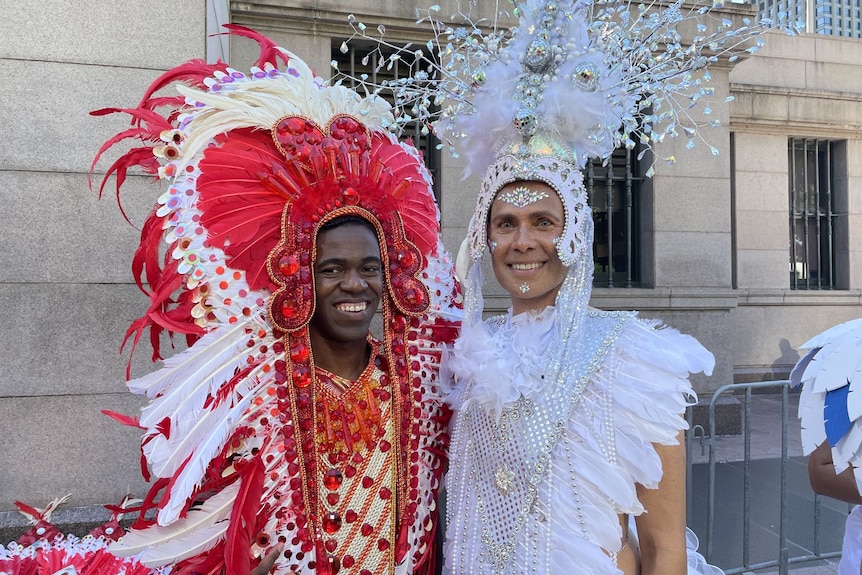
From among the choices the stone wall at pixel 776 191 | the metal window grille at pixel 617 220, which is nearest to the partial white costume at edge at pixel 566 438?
the metal window grille at pixel 617 220

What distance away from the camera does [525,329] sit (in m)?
1.65

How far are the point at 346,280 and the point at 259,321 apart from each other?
0.30 meters

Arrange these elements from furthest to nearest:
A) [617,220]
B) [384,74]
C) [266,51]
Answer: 1. [617,220]
2. [384,74]
3. [266,51]

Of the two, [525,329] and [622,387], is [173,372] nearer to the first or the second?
[525,329]

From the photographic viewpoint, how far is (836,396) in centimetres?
168

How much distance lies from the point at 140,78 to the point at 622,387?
3252 millimetres

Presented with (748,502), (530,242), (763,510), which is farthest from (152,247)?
(763,510)

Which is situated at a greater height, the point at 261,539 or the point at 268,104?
the point at 268,104

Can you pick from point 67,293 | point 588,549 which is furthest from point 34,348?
point 588,549

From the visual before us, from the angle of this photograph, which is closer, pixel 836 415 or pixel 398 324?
pixel 836 415

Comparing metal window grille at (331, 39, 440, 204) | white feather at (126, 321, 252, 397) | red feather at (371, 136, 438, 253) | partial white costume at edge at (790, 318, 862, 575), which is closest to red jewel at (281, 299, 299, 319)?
white feather at (126, 321, 252, 397)

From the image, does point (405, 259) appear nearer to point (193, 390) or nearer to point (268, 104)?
point (268, 104)

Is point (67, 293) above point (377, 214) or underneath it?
underneath

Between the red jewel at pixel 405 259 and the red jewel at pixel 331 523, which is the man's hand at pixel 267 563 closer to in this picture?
the red jewel at pixel 331 523
